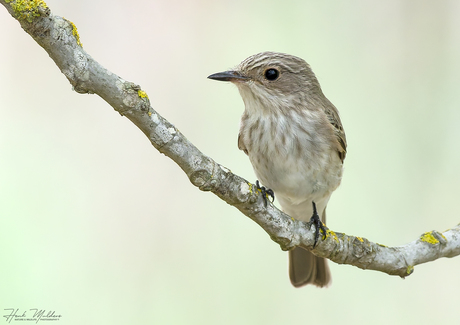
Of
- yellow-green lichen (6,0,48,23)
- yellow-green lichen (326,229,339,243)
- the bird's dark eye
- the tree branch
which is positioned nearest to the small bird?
the bird's dark eye

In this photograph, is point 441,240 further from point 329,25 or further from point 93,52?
point 93,52

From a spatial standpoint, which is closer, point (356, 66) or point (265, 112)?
point (265, 112)

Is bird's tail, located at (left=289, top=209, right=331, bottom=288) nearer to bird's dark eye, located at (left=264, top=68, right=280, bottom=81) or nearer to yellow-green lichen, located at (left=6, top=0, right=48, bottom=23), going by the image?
bird's dark eye, located at (left=264, top=68, right=280, bottom=81)

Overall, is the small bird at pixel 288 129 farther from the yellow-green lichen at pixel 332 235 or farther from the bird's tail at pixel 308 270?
the bird's tail at pixel 308 270

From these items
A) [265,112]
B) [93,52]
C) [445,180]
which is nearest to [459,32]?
[445,180]

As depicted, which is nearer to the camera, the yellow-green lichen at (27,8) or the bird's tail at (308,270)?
the yellow-green lichen at (27,8)

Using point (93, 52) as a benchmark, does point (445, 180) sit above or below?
below

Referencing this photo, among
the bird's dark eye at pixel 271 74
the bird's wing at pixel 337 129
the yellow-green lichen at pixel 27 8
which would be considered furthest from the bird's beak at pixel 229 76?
the yellow-green lichen at pixel 27 8

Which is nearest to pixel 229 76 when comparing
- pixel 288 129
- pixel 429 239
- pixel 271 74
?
pixel 271 74
